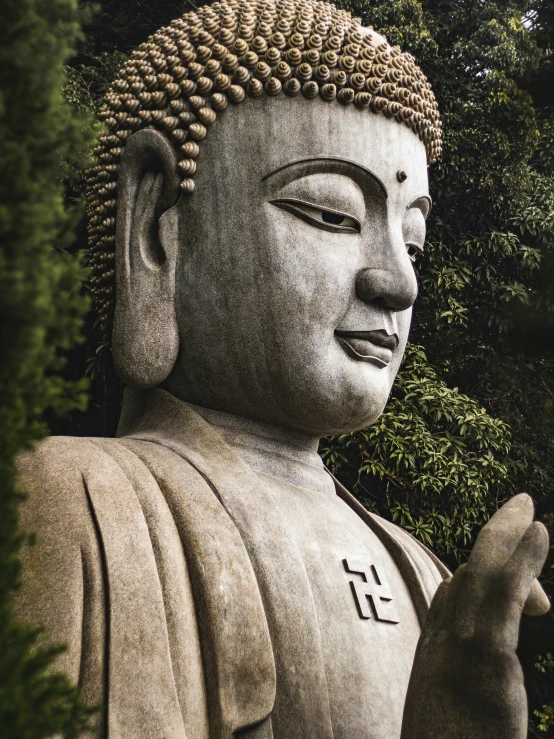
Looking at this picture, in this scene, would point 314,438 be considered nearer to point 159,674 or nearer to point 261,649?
point 261,649

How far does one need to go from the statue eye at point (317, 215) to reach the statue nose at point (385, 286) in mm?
185

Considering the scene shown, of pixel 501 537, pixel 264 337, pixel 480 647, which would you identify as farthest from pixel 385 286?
pixel 480 647

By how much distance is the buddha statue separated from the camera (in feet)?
10.3

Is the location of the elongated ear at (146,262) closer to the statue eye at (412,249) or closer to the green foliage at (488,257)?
the statue eye at (412,249)

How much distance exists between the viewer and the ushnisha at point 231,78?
4.07m

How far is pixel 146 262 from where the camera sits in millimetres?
4082

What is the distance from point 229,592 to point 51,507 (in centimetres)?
60

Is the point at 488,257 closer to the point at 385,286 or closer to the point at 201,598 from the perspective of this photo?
the point at 385,286

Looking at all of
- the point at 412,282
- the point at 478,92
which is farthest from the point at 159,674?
the point at 478,92

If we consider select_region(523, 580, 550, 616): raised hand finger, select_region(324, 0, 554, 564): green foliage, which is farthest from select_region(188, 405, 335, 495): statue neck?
select_region(324, 0, 554, 564): green foliage

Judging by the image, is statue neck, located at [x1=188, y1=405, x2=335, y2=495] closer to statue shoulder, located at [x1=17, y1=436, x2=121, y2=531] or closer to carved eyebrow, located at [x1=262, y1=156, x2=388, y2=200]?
statue shoulder, located at [x1=17, y1=436, x2=121, y2=531]

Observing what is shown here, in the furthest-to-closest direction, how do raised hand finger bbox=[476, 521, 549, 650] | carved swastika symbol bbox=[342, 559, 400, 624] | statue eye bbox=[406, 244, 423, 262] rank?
1. statue eye bbox=[406, 244, 423, 262]
2. carved swastika symbol bbox=[342, 559, 400, 624]
3. raised hand finger bbox=[476, 521, 549, 650]

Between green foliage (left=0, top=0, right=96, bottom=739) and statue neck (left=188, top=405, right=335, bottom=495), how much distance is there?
2.28 metres

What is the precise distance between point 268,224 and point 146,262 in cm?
49
